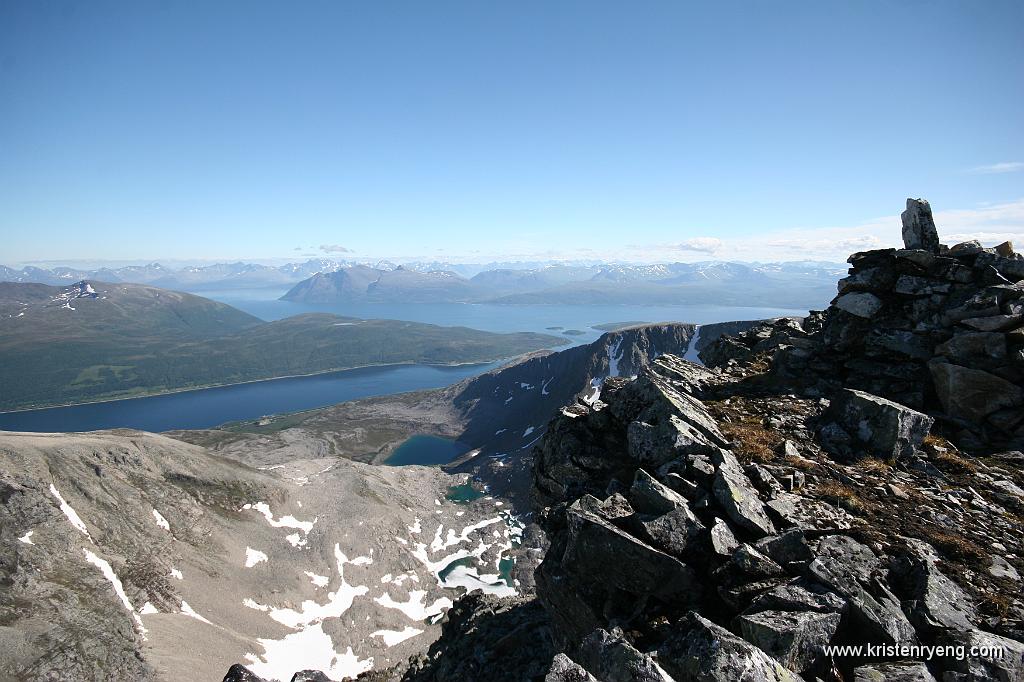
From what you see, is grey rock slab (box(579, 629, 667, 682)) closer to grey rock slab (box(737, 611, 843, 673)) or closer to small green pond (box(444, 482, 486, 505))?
grey rock slab (box(737, 611, 843, 673))

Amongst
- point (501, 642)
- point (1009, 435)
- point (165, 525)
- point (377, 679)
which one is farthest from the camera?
point (165, 525)

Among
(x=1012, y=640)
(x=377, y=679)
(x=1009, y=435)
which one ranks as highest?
(x=1009, y=435)

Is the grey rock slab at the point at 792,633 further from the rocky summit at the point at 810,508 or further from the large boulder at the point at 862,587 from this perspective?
the large boulder at the point at 862,587

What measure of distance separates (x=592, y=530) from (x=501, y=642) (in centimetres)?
1104

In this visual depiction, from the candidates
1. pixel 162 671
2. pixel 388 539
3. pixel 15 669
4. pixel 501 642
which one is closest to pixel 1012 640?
pixel 501 642

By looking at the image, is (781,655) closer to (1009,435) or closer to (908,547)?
(908,547)

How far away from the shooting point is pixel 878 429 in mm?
15461

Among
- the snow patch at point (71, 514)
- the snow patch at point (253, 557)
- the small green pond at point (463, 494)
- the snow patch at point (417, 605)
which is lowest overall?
the small green pond at point (463, 494)

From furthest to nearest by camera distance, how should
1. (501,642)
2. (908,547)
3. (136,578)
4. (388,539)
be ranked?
1. (388,539)
2. (136,578)
3. (501,642)
4. (908,547)

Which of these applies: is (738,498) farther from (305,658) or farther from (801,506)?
(305,658)

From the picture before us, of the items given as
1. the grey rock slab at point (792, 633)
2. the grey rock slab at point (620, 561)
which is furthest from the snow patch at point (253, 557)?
the grey rock slab at point (792, 633)

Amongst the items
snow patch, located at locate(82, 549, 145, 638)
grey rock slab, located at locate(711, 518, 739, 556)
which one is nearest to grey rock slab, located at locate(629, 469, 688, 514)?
grey rock slab, located at locate(711, 518, 739, 556)

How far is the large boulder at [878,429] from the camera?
49.3ft

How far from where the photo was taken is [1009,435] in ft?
52.3
